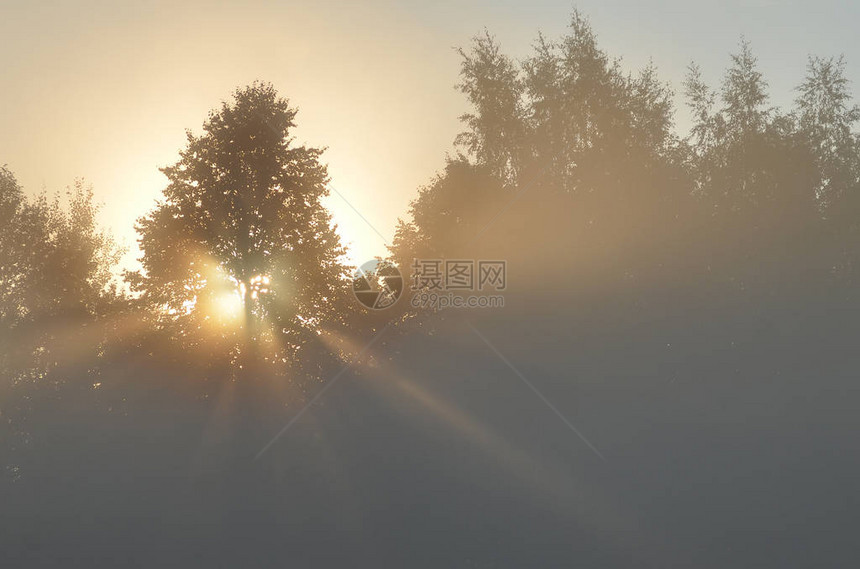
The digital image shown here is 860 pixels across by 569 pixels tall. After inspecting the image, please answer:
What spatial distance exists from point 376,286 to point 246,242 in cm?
742

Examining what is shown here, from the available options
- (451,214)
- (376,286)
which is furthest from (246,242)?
(451,214)

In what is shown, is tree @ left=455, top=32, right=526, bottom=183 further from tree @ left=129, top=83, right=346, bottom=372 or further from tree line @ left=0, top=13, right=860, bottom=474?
tree @ left=129, top=83, right=346, bottom=372

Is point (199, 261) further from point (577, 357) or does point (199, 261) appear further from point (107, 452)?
point (577, 357)

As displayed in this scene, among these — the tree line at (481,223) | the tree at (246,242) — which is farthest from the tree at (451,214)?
the tree at (246,242)

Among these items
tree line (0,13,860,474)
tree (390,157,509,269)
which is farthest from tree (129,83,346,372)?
tree (390,157,509,269)

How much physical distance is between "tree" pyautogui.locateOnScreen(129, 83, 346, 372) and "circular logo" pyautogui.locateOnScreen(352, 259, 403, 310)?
1.24 meters

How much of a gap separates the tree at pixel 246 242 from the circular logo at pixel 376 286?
1236 mm

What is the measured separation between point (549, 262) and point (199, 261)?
18430 mm

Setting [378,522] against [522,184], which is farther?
[522,184]

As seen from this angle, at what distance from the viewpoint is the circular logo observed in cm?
3609

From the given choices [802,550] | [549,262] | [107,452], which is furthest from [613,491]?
[107,452]

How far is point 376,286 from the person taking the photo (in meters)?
37.2

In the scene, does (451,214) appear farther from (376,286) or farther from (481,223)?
(376,286)

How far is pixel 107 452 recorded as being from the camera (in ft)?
97.7
